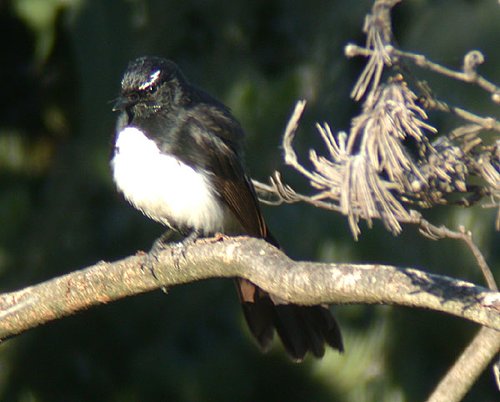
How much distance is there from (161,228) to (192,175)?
2.02 m

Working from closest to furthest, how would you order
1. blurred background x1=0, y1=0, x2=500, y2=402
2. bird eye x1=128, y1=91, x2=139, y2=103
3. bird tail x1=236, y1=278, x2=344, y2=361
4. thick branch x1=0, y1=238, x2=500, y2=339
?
thick branch x1=0, y1=238, x2=500, y2=339, bird tail x1=236, y1=278, x2=344, y2=361, bird eye x1=128, y1=91, x2=139, y2=103, blurred background x1=0, y1=0, x2=500, y2=402

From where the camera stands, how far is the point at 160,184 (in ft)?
15.9

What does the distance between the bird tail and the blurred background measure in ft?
5.09

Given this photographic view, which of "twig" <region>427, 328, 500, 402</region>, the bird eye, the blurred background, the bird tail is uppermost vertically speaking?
"twig" <region>427, 328, 500, 402</region>

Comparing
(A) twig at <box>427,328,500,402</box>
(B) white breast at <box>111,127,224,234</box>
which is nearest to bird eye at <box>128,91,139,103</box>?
(B) white breast at <box>111,127,224,234</box>

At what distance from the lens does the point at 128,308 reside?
23.3 ft

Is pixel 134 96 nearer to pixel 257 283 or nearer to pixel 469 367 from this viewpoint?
pixel 257 283

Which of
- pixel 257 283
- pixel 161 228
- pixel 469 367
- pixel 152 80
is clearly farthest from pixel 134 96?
pixel 469 367

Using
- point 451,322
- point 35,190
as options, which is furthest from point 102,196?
point 451,322

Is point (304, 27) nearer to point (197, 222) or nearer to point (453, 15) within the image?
point (453, 15)

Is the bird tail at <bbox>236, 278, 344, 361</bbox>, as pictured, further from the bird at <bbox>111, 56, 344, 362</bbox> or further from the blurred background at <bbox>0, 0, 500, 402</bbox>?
the blurred background at <bbox>0, 0, 500, 402</bbox>

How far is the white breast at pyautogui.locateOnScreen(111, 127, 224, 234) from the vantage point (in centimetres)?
486

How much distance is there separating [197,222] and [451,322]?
2642mm

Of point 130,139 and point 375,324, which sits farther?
point 375,324
